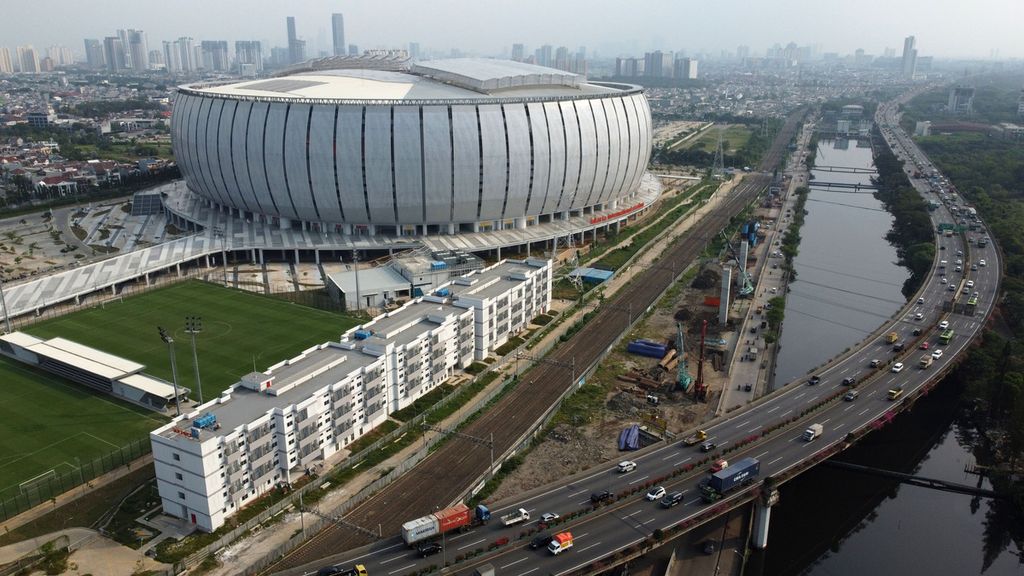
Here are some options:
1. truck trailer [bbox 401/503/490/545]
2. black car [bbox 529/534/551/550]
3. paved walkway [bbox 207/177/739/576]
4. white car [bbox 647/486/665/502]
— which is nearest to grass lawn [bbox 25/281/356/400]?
paved walkway [bbox 207/177/739/576]

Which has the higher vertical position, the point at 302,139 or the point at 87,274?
the point at 302,139

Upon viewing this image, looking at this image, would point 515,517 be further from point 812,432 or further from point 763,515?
point 812,432

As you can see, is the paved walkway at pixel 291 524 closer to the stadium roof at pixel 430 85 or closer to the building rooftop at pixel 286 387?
the building rooftop at pixel 286 387

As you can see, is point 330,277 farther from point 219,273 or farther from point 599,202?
point 599,202

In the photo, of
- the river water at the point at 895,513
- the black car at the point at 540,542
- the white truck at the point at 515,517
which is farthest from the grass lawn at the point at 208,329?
the river water at the point at 895,513

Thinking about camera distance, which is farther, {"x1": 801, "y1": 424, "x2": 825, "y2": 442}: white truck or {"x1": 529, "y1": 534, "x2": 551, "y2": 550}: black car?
{"x1": 801, "y1": 424, "x2": 825, "y2": 442}: white truck

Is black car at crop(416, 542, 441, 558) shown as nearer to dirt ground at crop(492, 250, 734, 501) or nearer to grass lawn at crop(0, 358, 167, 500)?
dirt ground at crop(492, 250, 734, 501)

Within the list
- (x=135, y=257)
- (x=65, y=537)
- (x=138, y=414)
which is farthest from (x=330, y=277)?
(x=65, y=537)
